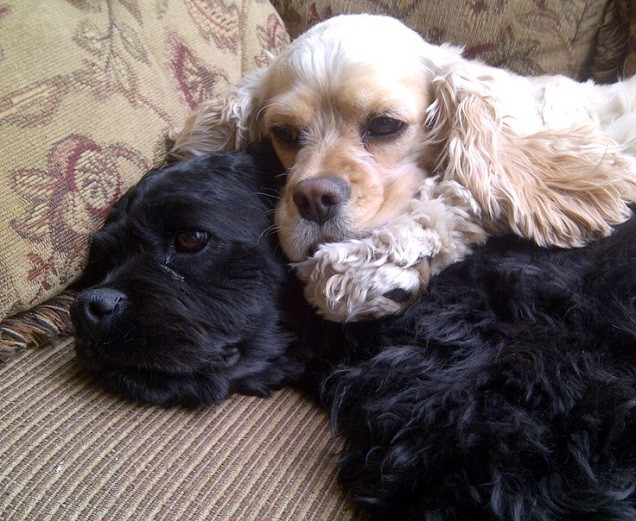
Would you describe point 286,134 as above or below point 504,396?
above

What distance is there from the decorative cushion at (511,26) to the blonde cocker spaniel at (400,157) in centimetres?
28

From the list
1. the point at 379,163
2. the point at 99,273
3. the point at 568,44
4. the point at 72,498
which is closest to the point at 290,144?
the point at 379,163

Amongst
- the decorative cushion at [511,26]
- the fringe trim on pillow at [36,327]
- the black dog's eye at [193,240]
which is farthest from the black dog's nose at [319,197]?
the decorative cushion at [511,26]

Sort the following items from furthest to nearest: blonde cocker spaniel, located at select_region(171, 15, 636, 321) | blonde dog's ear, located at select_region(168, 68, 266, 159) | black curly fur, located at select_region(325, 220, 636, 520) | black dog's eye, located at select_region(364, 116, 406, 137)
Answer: blonde dog's ear, located at select_region(168, 68, 266, 159)
black dog's eye, located at select_region(364, 116, 406, 137)
blonde cocker spaniel, located at select_region(171, 15, 636, 321)
black curly fur, located at select_region(325, 220, 636, 520)

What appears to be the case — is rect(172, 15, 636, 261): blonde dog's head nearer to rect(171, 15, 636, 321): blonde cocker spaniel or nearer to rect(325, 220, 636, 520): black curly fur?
rect(171, 15, 636, 321): blonde cocker spaniel

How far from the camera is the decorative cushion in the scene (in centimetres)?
154

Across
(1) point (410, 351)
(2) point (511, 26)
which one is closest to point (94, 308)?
(1) point (410, 351)

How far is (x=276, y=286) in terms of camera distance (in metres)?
1.00

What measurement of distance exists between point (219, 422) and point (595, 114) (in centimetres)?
119

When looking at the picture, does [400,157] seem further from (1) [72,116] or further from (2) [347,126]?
(1) [72,116]

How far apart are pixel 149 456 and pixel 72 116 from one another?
0.64 metres

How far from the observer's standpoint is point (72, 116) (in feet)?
3.44

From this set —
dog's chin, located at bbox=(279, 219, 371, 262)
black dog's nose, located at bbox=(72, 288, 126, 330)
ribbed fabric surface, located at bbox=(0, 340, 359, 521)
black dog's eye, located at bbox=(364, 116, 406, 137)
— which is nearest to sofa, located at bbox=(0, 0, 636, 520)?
ribbed fabric surface, located at bbox=(0, 340, 359, 521)

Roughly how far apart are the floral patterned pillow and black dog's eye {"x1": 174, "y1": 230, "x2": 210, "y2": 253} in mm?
201
